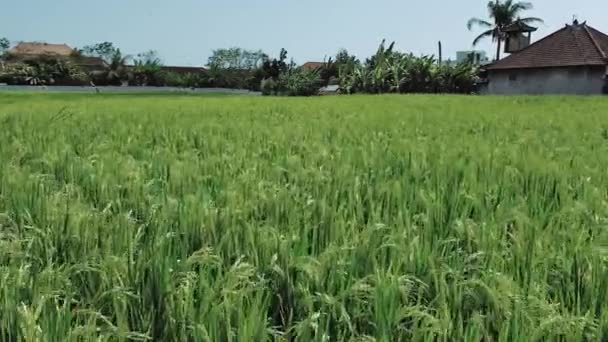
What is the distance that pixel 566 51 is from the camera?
2784 cm

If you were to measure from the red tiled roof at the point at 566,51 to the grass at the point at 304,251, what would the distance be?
2622cm

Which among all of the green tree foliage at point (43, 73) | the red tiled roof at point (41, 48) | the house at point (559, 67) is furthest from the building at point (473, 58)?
the red tiled roof at point (41, 48)

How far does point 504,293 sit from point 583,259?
0.35 meters

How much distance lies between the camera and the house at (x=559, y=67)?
2612 centimetres

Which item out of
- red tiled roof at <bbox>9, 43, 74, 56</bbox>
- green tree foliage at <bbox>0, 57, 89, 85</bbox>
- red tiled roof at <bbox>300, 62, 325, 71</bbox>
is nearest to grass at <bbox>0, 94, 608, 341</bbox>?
red tiled roof at <bbox>300, 62, 325, 71</bbox>

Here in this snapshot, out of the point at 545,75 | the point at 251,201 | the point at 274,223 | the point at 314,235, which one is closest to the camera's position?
the point at 314,235

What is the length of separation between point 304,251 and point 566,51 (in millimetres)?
29664

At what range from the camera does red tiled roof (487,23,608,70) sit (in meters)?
26.4

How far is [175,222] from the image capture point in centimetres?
179

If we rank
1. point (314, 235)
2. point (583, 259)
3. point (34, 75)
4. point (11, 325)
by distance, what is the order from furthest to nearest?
point (34, 75), point (314, 235), point (583, 259), point (11, 325)

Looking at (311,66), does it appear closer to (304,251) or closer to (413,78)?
(413,78)

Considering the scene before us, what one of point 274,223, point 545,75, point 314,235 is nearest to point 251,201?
point 274,223

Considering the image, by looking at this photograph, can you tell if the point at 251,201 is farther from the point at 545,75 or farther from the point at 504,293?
the point at 545,75

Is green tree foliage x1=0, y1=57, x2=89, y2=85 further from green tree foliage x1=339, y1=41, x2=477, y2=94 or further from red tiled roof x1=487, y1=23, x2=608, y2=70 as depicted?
red tiled roof x1=487, y1=23, x2=608, y2=70
